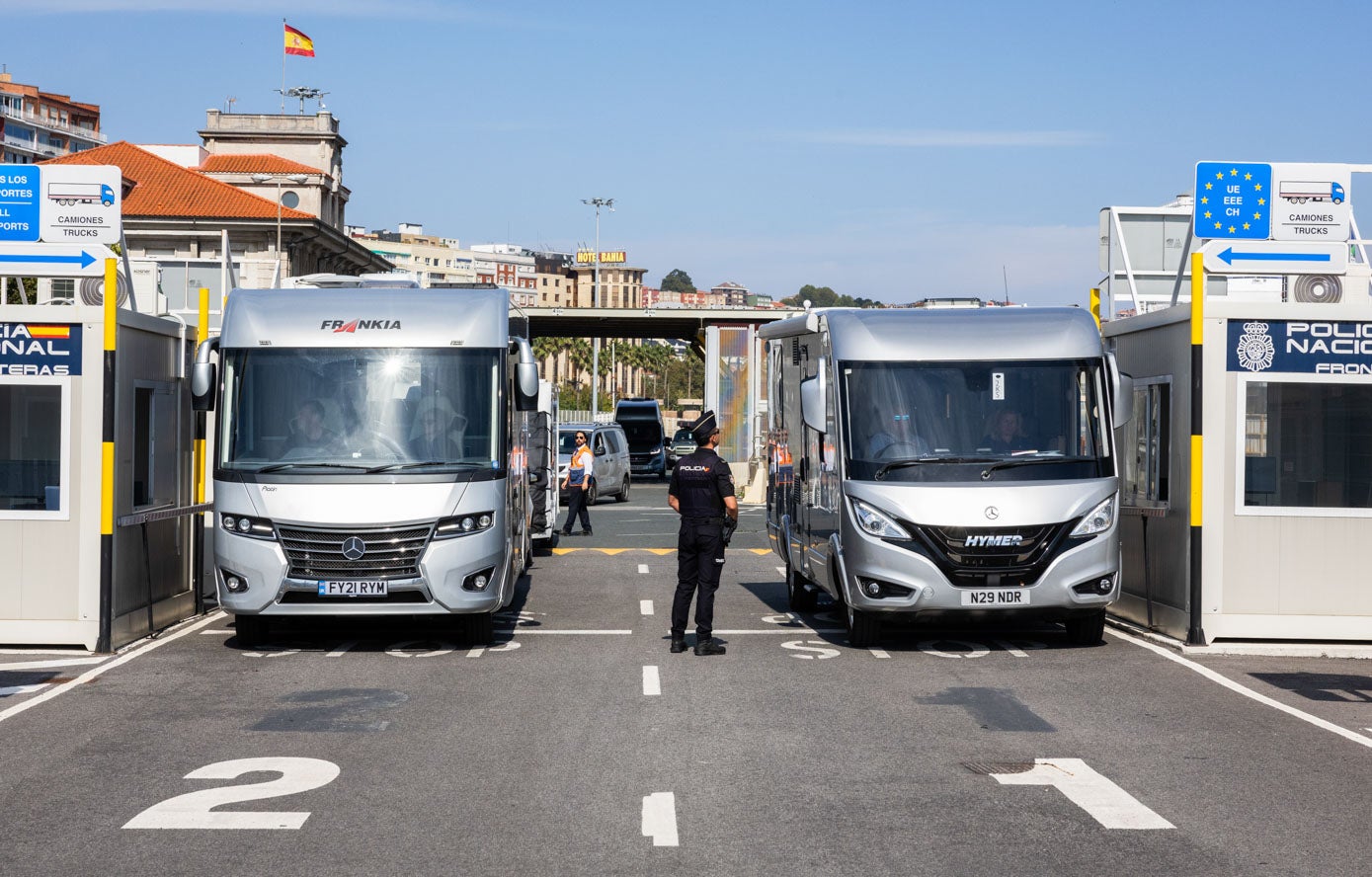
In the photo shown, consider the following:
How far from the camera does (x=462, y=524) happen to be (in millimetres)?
12859

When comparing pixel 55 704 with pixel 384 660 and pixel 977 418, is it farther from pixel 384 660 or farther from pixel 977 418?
pixel 977 418

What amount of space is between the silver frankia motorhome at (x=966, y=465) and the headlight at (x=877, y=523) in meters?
0.01

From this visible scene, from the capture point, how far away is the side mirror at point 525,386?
13.3 m

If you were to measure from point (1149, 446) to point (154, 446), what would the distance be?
348 inches

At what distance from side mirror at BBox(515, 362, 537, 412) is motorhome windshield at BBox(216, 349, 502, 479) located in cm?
19

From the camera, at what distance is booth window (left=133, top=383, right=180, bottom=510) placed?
45.7ft

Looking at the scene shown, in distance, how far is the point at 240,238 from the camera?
86.3 m

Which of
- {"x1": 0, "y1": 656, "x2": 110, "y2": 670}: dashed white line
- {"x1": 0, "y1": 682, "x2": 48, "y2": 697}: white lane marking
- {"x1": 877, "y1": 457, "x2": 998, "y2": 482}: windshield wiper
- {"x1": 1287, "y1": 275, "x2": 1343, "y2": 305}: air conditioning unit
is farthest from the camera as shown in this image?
{"x1": 1287, "y1": 275, "x2": 1343, "y2": 305}: air conditioning unit

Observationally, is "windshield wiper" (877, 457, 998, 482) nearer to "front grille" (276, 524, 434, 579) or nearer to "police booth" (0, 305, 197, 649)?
"front grille" (276, 524, 434, 579)

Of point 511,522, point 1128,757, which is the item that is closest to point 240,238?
point 511,522

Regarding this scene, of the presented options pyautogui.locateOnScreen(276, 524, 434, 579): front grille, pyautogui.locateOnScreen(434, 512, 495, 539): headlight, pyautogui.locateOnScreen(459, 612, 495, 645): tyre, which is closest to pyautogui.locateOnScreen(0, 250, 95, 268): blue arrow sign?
pyautogui.locateOnScreen(276, 524, 434, 579): front grille

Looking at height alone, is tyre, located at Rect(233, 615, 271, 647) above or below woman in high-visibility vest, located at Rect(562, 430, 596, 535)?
below

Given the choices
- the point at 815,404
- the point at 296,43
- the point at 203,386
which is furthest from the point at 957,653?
the point at 296,43

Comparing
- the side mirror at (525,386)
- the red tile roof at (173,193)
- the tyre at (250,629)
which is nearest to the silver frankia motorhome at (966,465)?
the side mirror at (525,386)
